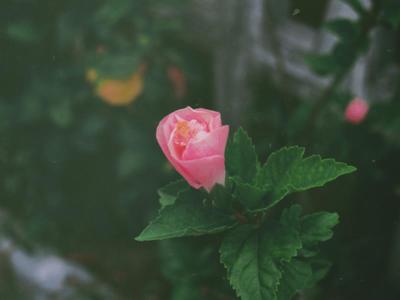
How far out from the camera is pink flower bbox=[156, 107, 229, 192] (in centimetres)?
100

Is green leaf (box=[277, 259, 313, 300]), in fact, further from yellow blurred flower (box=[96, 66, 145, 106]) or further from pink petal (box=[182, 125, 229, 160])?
yellow blurred flower (box=[96, 66, 145, 106])

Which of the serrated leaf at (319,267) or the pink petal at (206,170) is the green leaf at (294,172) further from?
the serrated leaf at (319,267)

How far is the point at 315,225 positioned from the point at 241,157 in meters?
0.18

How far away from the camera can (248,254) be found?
1.09 metres

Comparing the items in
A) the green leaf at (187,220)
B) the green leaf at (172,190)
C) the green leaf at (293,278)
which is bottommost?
the green leaf at (293,278)

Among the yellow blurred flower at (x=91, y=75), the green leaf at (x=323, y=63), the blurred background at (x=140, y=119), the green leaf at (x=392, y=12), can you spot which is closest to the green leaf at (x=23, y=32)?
the blurred background at (x=140, y=119)

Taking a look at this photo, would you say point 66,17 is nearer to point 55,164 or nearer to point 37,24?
point 37,24

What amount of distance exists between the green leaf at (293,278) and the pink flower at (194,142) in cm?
23

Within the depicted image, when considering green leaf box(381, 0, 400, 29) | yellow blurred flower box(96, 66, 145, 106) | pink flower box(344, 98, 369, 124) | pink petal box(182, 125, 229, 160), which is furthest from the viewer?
yellow blurred flower box(96, 66, 145, 106)

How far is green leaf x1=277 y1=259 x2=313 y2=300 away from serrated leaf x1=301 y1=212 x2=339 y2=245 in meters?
0.04

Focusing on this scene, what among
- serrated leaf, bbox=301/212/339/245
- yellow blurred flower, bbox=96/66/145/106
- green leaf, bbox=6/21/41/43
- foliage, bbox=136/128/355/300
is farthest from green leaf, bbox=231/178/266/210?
green leaf, bbox=6/21/41/43

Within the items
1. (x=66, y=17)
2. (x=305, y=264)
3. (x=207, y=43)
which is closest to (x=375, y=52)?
(x=207, y=43)

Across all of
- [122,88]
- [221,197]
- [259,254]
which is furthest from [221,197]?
[122,88]

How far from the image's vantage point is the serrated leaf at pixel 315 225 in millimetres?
1166
